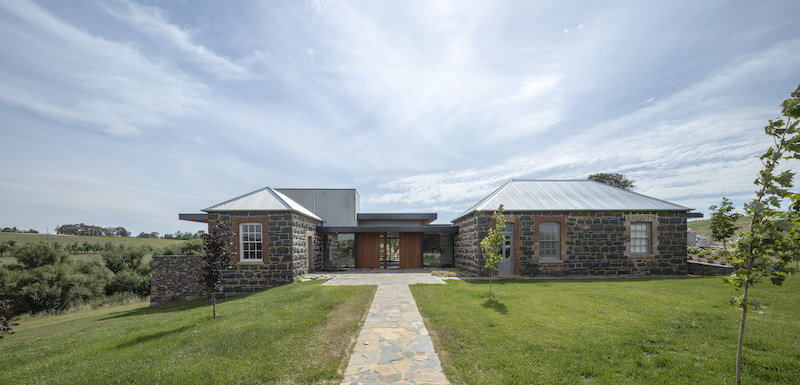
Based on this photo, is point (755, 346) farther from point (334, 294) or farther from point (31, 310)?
point (31, 310)

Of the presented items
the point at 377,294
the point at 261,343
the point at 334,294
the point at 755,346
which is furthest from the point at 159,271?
the point at 755,346

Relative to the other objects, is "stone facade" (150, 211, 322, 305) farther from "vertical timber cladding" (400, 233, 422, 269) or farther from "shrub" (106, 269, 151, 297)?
"shrub" (106, 269, 151, 297)

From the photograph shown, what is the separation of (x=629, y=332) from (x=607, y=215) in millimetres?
10759

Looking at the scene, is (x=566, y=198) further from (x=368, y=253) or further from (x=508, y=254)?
(x=368, y=253)

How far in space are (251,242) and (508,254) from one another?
11.9m

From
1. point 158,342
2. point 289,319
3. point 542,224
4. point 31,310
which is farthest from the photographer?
point 31,310

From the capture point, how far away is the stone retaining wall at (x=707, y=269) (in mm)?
14125

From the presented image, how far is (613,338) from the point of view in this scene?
19.4 feet

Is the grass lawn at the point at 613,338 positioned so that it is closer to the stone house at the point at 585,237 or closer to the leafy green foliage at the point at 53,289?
the stone house at the point at 585,237

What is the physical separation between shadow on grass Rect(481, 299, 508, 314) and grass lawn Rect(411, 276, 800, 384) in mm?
25

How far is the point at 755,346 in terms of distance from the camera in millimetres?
5297

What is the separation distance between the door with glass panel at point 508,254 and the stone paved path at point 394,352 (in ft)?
25.6

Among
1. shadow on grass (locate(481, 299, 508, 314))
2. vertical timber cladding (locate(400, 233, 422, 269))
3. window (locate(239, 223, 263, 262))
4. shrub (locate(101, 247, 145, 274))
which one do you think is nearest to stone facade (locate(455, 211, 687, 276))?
vertical timber cladding (locate(400, 233, 422, 269))

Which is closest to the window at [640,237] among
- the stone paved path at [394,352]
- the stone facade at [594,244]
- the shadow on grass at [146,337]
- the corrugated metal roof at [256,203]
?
the stone facade at [594,244]
